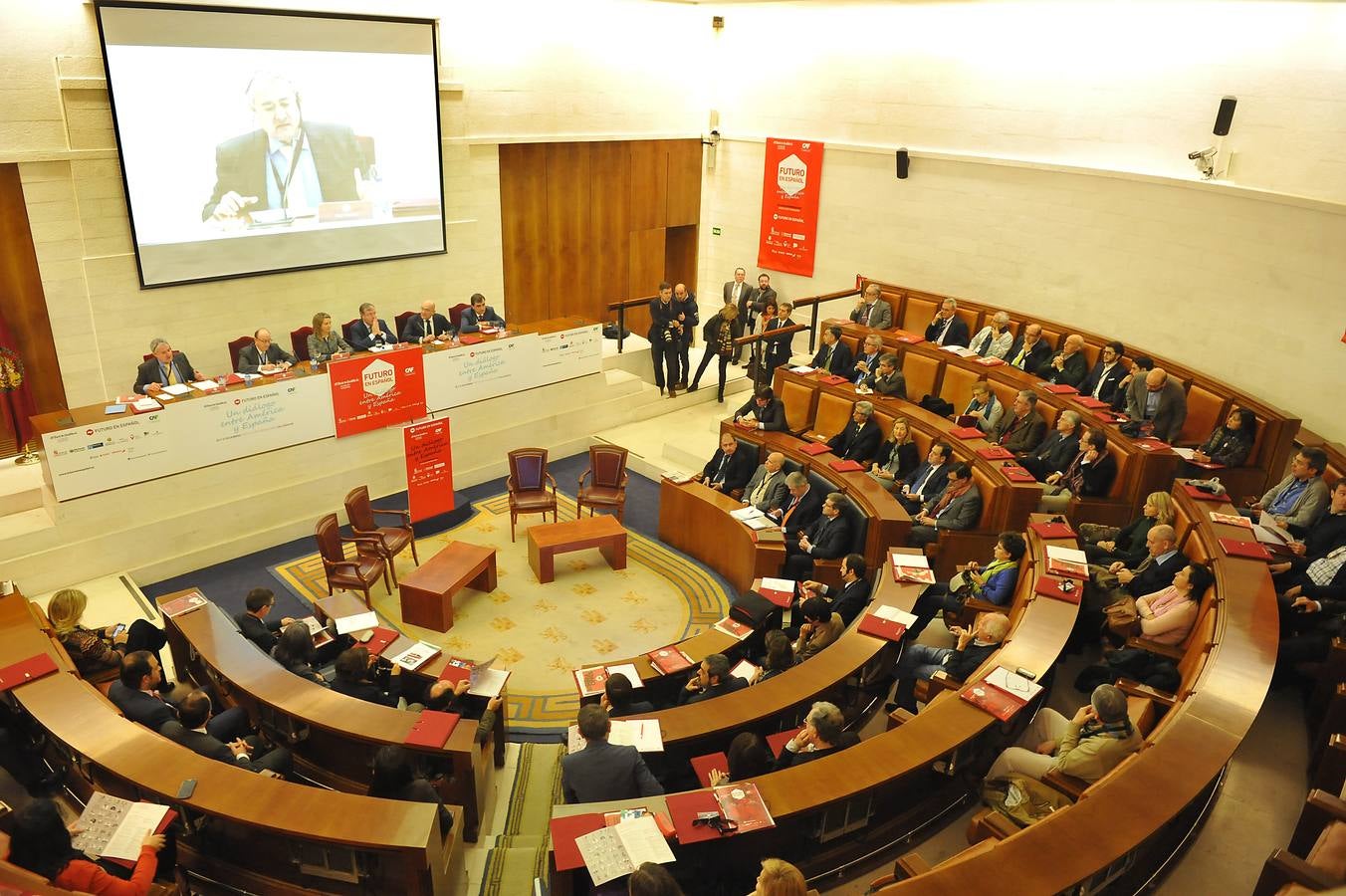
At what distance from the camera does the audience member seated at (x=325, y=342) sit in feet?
30.2

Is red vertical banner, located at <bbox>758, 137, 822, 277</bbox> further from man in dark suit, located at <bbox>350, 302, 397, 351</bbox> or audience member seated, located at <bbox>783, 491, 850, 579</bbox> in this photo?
audience member seated, located at <bbox>783, 491, 850, 579</bbox>

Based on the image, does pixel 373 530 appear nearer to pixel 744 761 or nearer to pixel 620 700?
pixel 620 700

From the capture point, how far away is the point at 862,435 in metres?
8.62

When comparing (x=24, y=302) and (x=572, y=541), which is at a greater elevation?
(x=24, y=302)

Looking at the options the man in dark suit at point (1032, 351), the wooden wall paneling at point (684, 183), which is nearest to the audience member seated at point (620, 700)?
the man in dark suit at point (1032, 351)

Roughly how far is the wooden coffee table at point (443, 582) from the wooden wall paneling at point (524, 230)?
18.7ft

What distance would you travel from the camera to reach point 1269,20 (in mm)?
8445

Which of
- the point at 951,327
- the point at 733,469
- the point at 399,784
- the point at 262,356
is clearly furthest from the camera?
the point at 951,327

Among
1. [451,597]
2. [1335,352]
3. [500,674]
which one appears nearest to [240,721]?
[500,674]

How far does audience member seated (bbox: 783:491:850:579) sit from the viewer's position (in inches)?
286

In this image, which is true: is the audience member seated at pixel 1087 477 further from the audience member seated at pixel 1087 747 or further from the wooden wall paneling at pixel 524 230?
the wooden wall paneling at pixel 524 230

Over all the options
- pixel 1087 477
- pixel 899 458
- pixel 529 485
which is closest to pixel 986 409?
pixel 899 458

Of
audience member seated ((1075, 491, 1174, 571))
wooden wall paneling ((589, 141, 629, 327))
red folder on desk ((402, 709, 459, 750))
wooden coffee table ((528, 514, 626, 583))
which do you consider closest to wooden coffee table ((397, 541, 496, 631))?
wooden coffee table ((528, 514, 626, 583))

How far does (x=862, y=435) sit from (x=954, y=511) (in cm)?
142
